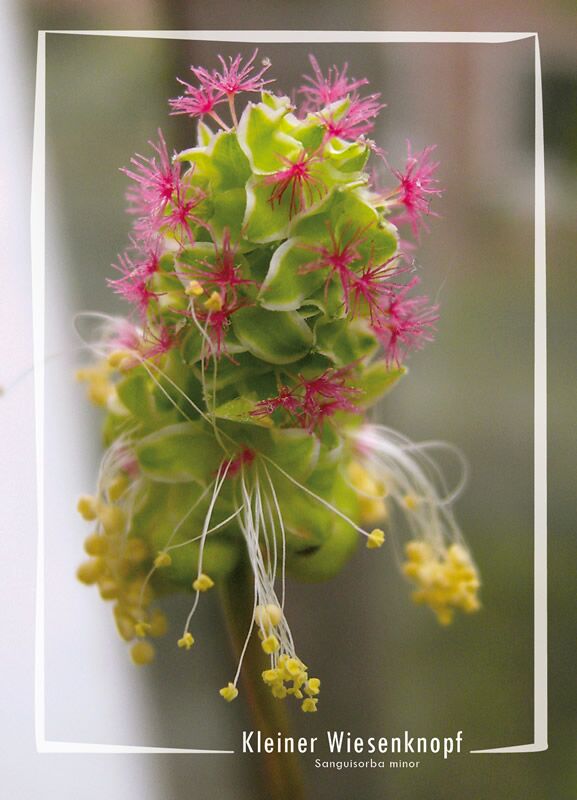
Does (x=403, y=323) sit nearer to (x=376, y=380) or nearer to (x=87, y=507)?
(x=376, y=380)

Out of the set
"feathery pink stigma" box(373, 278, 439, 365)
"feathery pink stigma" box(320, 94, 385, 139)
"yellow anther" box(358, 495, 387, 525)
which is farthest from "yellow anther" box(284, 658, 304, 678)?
"feathery pink stigma" box(320, 94, 385, 139)

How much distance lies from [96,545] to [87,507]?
0.03 metres

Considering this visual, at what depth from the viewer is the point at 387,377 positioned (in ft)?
1.87

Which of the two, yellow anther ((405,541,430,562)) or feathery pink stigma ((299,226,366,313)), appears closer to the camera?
feathery pink stigma ((299,226,366,313))

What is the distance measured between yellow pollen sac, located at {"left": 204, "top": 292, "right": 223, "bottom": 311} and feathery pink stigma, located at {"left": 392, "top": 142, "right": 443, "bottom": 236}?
0.48ft

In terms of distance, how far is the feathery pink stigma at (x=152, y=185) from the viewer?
20.6 inches

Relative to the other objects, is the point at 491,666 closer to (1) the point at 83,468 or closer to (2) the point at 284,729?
(2) the point at 284,729

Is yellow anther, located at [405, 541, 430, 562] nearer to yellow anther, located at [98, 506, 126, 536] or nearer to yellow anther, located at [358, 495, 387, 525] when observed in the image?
yellow anther, located at [358, 495, 387, 525]

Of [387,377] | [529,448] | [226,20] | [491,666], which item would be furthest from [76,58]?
[491,666]

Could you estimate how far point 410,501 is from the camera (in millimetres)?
622

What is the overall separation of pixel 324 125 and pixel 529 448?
0.28 metres

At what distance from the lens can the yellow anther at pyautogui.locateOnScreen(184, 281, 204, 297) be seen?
0.50 metres

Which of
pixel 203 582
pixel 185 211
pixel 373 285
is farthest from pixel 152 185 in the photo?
pixel 203 582

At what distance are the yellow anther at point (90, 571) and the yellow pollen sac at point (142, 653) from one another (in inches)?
2.2
